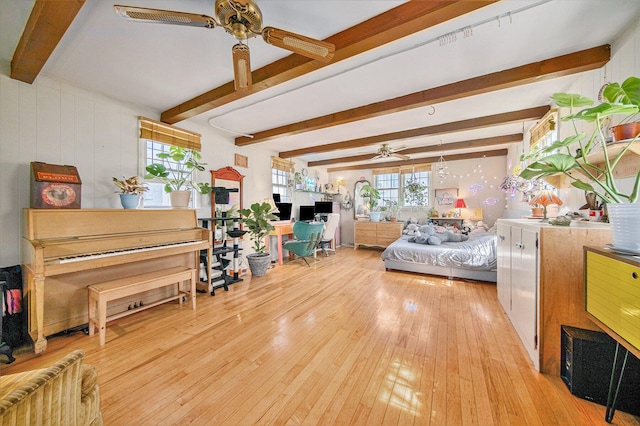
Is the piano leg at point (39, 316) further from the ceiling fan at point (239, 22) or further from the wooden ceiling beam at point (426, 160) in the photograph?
the wooden ceiling beam at point (426, 160)

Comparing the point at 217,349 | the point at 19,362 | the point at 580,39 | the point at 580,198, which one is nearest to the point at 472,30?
the point at 580,39

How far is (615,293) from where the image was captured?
1.12 m

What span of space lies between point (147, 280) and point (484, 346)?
3.22 metres

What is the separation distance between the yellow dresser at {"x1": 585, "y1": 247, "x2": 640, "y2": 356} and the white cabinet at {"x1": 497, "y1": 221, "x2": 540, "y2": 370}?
0.37 m

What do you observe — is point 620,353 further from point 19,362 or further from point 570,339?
point 19,362

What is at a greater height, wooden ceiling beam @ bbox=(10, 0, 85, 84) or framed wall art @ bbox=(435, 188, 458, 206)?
wooden ceiling beam @ bbox=(10, 0, 85, 84)

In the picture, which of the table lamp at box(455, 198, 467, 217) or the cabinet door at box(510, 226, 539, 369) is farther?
the table lamp at box(455, 198, 467, 217)

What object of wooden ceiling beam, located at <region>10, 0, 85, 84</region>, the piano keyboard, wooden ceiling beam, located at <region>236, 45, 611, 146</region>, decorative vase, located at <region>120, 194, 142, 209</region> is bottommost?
the piano keyboard

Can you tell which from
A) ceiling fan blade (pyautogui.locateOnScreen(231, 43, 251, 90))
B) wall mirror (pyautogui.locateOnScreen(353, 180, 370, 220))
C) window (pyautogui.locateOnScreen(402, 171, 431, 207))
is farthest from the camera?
wall mirror (pyautogui.locateOnScreen(353, 180, 370, 220))

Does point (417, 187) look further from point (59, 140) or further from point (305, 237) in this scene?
point (59, 140)

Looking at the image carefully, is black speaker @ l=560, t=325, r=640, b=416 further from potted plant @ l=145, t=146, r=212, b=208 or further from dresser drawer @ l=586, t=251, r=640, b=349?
potted plant @ l=145, t=146, r=212, b=208

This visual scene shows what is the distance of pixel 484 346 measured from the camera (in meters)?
1.95

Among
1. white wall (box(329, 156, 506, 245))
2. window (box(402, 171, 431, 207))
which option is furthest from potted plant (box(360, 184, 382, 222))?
white wall (box(329, 156, 506, 245))

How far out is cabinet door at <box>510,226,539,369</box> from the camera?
66.8 inches
